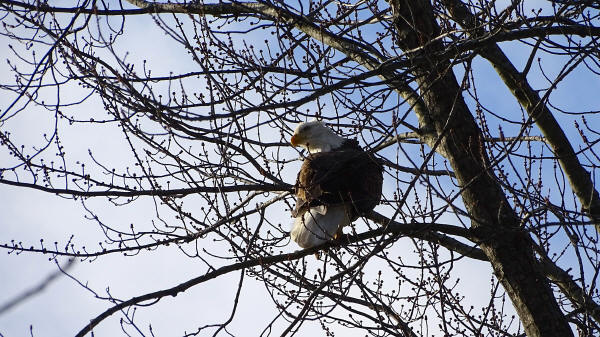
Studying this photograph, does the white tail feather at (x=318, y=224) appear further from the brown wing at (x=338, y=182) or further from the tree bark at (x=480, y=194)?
the tree bark at (x=480, y=194)

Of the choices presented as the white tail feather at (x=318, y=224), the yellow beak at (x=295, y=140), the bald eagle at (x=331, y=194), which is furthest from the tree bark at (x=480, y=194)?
the yellow beak at (x=295, y=140)

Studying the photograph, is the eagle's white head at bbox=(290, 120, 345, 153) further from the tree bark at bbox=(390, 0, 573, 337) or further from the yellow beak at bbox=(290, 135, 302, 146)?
the tree bark at bbox=(390, 0, 573, 337)

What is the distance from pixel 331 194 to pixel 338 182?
0.14 meters

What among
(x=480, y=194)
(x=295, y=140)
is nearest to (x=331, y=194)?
(x=295, y=140)

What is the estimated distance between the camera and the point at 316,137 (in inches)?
243

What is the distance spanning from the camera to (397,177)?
4.23 metres

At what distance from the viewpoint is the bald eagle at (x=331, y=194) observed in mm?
4977

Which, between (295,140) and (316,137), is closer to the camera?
(295,140)

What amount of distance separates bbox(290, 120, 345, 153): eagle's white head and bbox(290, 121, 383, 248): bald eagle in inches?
15.5

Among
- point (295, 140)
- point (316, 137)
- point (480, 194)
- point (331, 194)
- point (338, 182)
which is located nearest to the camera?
point (480, 194)

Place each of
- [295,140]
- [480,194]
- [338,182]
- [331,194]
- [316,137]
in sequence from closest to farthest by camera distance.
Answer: [480,194]
[331,194]
[338,182]
[295,140]
[316,137]

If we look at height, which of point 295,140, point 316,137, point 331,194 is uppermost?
point 316,137

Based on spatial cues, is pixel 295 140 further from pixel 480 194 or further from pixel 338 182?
pixel 480 194

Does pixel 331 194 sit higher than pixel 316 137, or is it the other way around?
pixel 316 137
